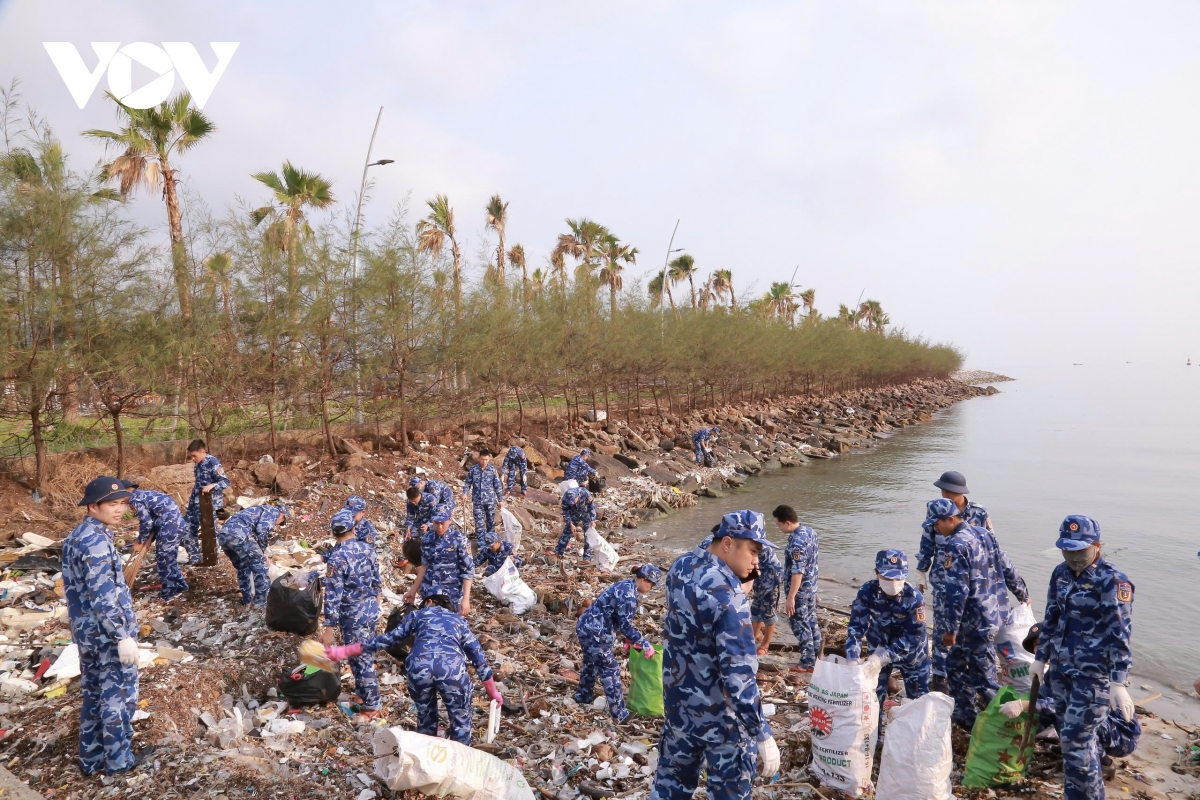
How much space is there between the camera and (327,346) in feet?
50.5

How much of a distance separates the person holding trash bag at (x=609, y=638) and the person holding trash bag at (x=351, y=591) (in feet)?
6.43

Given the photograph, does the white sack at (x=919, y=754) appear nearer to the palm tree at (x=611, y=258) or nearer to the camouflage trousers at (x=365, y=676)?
the camouflage trousers at (x=365, y=676)

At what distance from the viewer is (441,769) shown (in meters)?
3.91

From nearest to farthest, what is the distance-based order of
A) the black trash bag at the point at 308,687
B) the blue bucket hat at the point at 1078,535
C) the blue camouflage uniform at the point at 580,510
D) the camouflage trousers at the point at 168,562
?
the blue bucket hat at the point at 1078,535 < the black trash bag at the point at 308,687 < the camouflage trousers at the point at 168,562 < the blue camouflage uniform at the point at 580,510

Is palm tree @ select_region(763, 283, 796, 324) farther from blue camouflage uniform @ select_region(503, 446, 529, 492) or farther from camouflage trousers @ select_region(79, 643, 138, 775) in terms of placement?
camouflage trousers @ select_region(79, 643, 138, 775)

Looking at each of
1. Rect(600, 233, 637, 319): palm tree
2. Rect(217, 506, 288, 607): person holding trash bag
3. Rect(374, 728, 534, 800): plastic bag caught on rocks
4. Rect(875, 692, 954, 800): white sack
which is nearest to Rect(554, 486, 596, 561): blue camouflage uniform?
Rect(217, 506, 288, 607): person holding trash bag

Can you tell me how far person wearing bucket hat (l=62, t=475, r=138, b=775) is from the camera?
443cm

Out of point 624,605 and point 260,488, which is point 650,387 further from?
point 624,605

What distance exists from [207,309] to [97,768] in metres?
10.6

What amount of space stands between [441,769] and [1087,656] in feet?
14.2

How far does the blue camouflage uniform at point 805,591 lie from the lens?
7.06 m

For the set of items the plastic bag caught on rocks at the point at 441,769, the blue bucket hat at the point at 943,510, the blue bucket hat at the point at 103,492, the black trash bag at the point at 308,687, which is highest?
the blue bucket hat at the point at 103,492

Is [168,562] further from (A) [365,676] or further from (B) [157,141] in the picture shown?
(B) [157,141]

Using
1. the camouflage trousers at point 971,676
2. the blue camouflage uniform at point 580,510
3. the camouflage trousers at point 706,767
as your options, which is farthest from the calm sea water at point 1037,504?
the camouflage trousers at point 706,767
